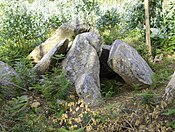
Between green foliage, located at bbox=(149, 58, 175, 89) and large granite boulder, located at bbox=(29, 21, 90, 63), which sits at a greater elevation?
large granite boulder, located at bbox=(29, 21, 90, 63)

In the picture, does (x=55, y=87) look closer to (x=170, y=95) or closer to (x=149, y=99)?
(x=149, y=99)

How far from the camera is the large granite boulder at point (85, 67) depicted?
399 centimetres

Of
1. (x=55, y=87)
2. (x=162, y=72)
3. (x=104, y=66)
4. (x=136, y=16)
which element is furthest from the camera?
(x=136, y=16)

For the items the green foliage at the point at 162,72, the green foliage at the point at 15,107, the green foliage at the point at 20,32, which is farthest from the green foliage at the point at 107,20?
the green foliage at the point at 15,107

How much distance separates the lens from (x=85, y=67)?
4.49 m

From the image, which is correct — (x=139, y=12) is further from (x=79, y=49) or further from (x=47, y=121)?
(x=47, y=121)

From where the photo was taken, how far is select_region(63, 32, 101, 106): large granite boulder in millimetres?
3993

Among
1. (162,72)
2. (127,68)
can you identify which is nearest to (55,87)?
(127,68)

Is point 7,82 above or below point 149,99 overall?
above

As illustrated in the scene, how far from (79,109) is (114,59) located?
1180 mm

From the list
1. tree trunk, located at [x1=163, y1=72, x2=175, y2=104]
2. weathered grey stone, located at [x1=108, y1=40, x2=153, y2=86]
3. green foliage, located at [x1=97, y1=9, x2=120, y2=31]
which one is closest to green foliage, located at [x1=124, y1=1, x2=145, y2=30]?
green foliage, located at [x1=97, y1=9, x2=120, y2=31]

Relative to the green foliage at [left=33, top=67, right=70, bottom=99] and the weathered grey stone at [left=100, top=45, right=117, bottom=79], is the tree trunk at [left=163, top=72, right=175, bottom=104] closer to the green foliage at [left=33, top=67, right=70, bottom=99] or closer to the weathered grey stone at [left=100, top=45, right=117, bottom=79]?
the green foliage at [left=33, top=67, right=70, bottom=99]

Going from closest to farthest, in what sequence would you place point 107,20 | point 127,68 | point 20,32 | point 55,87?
point 55,87
point 127,68
point 20,32
point 107,20

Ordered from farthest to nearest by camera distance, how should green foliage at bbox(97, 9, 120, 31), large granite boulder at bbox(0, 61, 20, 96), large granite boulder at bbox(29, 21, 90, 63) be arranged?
green foliage at bbox(97, 9, 120, 31) < large granite boulder at bbox(29, 21, 90, 63) < large granite boulder at bbox(0, 61, 20, 96)
